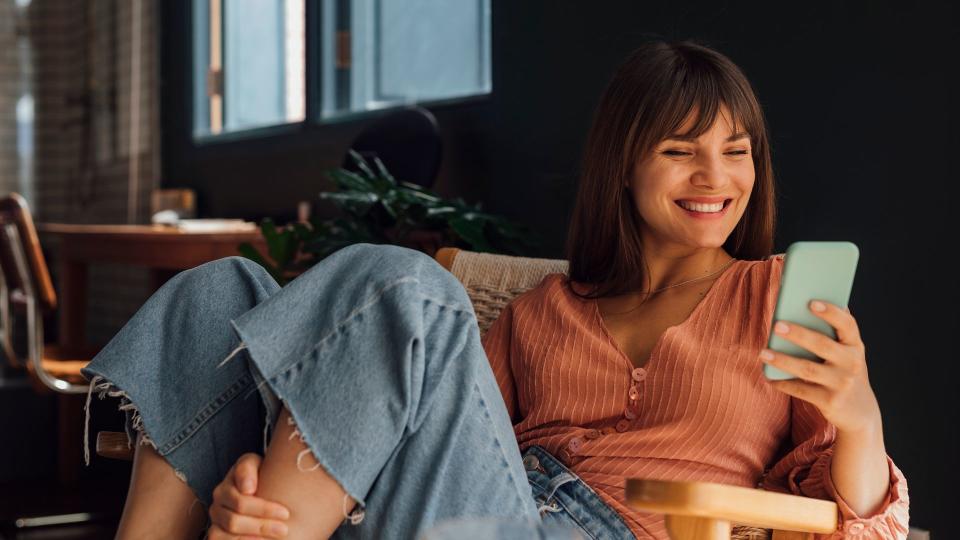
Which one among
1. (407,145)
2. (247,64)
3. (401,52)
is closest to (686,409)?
(407,145)

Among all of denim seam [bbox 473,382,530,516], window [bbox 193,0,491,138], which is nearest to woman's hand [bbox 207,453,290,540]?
denim seam [bbox 473,382,530,516]

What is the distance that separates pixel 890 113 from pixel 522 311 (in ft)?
2.13

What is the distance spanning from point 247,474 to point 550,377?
54 cm

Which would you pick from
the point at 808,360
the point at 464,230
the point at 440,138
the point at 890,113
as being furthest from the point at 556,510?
the point at 440,138

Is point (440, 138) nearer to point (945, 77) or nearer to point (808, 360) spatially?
point (945, 77)

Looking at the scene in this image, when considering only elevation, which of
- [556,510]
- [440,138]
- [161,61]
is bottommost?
[556,510]

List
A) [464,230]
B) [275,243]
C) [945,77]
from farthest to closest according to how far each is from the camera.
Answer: [275,243], [464,230], [945,77]

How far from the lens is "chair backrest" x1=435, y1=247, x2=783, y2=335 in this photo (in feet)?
6.30

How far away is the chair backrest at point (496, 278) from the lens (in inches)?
75.6

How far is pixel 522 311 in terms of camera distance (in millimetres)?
1728

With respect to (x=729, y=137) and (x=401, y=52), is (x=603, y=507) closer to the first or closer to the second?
(x=729, y=137)

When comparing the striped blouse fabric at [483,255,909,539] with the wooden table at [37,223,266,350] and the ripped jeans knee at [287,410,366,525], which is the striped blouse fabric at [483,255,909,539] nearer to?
the ripped jeans knee at [287,410,366,525]

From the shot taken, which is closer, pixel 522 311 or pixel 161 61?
pixel 522 311

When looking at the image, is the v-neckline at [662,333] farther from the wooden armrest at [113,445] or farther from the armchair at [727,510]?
the wooden armrest at [113,445]
